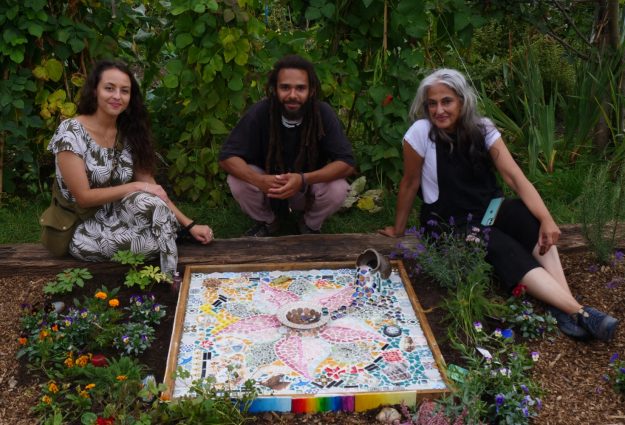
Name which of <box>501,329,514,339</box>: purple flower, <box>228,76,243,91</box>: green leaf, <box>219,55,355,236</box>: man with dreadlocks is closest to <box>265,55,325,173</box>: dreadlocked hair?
<box>219,55,355,236</box>: man with dreadlocks

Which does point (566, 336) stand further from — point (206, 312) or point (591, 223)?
point (206, 312)

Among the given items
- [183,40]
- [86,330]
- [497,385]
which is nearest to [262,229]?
[183,40]

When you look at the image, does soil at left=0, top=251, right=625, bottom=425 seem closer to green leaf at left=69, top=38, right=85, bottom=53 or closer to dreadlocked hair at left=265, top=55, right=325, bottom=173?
dreadlocked hair at left=265, top=55, right=325, bottom=173

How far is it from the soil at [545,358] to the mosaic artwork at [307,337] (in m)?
0.07

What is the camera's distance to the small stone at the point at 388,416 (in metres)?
2.51

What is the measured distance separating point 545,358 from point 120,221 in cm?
212

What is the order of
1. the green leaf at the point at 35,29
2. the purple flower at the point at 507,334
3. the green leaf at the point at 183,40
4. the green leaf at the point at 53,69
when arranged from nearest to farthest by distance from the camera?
the purple flower at the point at 507,334
the green leaf at the point at 35,29
the green leaf at the point at 183,40
the green leaf at the point at 53,69

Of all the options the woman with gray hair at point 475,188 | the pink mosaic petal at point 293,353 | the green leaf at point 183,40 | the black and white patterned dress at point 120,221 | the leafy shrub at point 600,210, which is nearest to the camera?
the pink mosaic petal at point 293,353

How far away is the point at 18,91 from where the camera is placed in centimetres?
413

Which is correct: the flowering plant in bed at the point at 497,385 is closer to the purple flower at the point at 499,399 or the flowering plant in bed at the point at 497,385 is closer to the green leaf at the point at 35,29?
the purple flower at the point at 499,399

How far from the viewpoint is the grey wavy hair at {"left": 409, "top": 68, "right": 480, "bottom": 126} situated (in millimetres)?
3311

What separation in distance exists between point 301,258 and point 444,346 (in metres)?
1.01

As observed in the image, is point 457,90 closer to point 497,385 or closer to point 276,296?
point 276,296

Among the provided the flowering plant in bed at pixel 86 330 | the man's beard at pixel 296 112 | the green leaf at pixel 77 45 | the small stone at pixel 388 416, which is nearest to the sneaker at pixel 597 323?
the small stone at pixel 388 416
